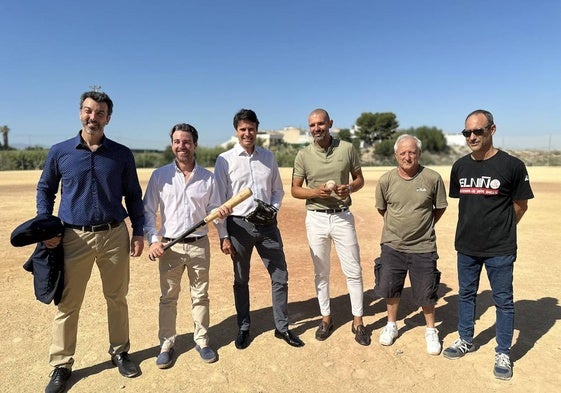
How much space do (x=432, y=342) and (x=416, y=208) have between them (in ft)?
4.40

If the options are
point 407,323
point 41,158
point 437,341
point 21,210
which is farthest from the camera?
point 41,158

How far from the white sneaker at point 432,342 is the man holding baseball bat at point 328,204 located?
59 cm

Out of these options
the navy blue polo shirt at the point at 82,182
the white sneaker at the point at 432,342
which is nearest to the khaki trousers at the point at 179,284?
the navy blue polo shirt at the point at 82,182

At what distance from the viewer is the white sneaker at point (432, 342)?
3629 millimetres

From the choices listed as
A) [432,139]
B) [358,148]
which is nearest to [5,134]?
[358,148]

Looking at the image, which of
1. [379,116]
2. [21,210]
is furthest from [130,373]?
[379,116]

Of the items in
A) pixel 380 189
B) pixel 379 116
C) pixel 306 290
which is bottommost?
pixel 306 290

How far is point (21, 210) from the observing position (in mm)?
12008

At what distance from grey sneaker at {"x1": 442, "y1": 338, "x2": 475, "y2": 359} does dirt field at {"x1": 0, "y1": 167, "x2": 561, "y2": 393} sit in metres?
0.07

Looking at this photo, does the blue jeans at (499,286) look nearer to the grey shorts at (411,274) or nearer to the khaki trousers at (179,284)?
the grey shorts at (411,274)

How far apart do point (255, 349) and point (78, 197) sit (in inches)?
86.1

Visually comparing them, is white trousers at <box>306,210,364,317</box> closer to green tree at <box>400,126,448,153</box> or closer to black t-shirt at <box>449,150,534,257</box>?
black t-shirt at <box>449,150,534,257</box>

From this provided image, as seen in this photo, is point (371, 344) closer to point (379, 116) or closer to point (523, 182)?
point (523, 182)

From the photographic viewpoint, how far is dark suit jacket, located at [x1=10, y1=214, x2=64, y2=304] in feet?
9.37
